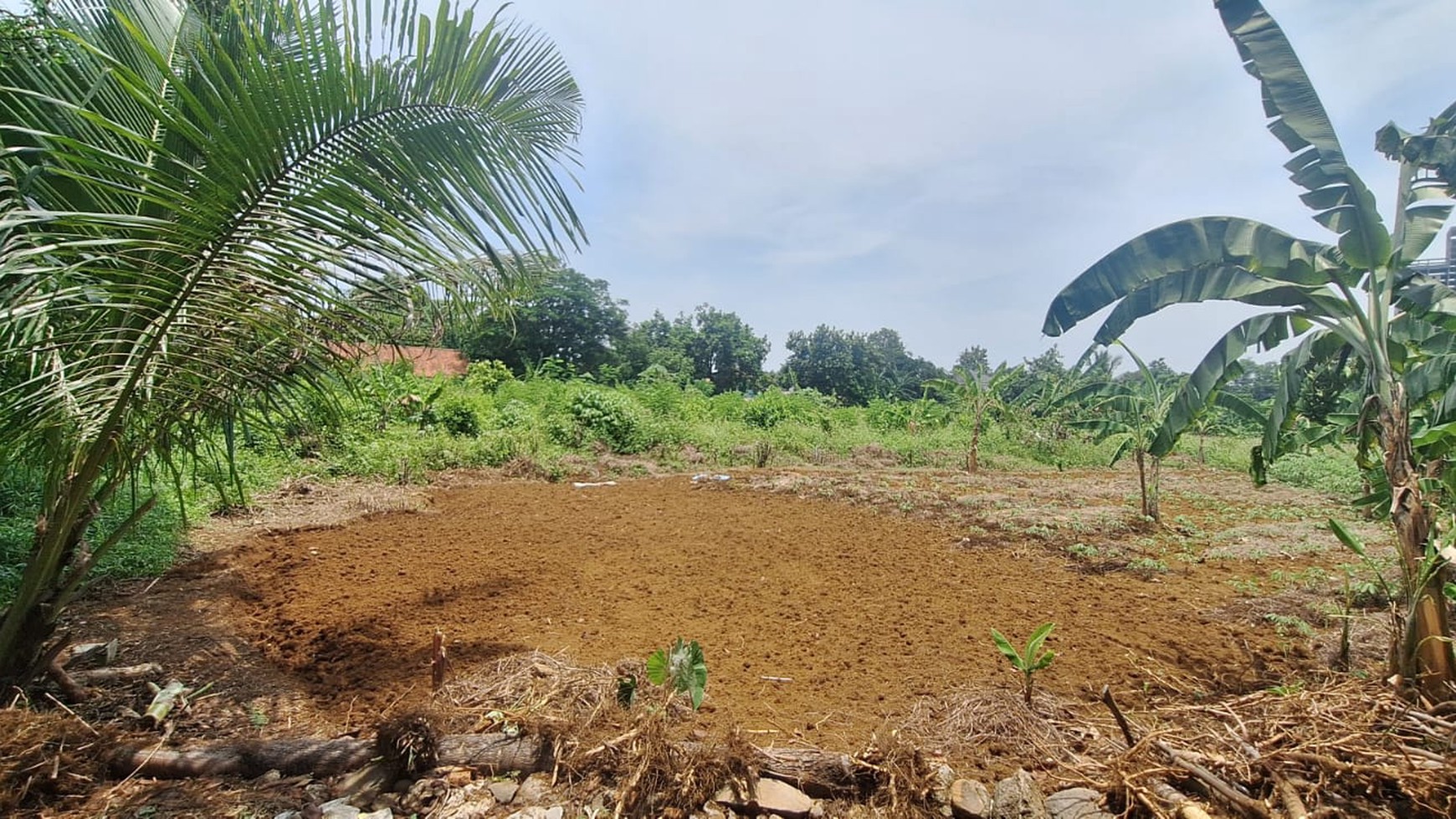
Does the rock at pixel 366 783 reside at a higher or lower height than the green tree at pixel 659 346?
lower

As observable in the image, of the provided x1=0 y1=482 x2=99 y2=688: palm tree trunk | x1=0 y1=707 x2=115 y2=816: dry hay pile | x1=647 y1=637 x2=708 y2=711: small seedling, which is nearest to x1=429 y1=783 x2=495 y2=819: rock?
x1=647 y1=637 x2=708 y2=711: small seedling

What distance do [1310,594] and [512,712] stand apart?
5486 mm

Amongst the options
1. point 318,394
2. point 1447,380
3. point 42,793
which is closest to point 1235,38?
point 1447,380

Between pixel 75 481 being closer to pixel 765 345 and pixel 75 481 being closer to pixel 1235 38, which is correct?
pixel 1235 38

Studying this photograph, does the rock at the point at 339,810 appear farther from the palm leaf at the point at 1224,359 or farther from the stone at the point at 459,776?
the palm leaf at the point at 1224,359

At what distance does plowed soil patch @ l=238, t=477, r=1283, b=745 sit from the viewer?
3.25m

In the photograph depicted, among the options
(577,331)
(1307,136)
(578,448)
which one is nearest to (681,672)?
(1307,136)

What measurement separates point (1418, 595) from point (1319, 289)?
5.16ft

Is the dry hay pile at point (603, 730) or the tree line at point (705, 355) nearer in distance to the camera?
the dry hay pile at point (603, 730)

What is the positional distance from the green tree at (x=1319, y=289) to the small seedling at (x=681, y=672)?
2936 millimetres

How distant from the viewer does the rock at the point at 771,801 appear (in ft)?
7.06

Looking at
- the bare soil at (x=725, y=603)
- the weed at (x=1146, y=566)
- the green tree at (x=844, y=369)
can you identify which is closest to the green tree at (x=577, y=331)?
the green tree at (x=844, y=369)

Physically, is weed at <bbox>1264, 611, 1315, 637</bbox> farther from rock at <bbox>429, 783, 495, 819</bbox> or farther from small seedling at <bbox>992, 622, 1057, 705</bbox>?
rock at <bbox>429, 783, 495, 819</bbox>

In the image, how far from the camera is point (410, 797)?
2180mm
